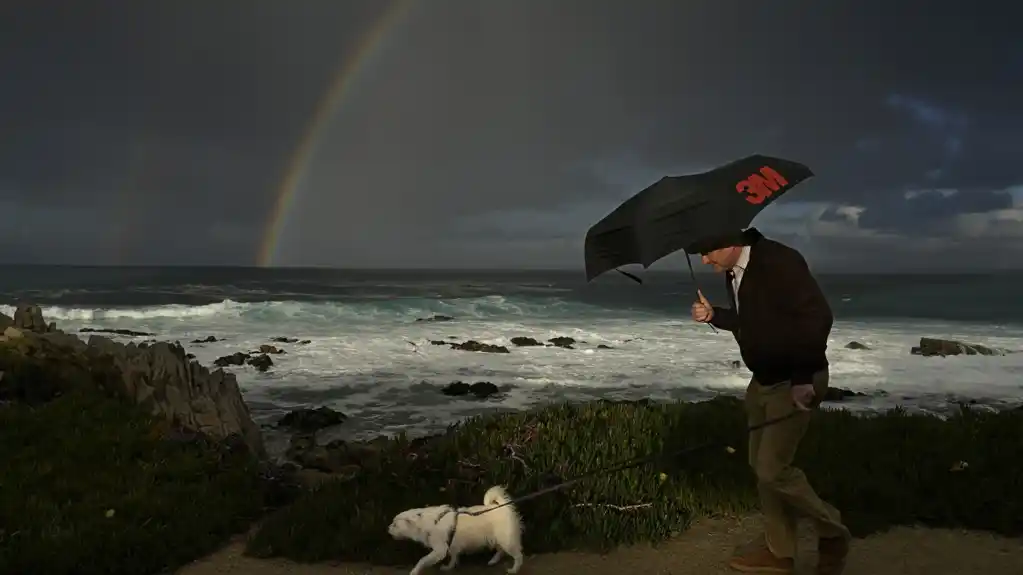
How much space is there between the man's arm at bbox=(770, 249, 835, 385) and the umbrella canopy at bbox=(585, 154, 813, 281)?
0.44m

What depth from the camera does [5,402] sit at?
27.0ft

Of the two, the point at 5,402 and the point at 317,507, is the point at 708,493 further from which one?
the point at 5,402

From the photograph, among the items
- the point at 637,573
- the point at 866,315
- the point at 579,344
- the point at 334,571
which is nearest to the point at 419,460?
the point at 334,571

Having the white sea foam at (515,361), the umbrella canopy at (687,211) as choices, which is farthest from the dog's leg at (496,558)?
the white sea foam at (515,361)

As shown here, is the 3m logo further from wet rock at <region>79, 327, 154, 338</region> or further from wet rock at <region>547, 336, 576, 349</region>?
wet rock at <region>79, 327, 154, 338</region>

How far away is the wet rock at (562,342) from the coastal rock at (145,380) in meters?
17.3

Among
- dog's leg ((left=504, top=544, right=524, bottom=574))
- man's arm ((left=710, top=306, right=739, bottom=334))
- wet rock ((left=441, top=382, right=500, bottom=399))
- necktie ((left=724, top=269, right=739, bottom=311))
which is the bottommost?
wet rock ((left=441, top=382, right=500, bottom=399))

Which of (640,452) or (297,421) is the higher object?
(640,452)

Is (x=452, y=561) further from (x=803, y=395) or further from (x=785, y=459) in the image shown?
(x=803, y=395)

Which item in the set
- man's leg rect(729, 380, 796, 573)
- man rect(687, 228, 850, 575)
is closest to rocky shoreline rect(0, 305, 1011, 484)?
man's leg rect(729, 380, 796, 573)

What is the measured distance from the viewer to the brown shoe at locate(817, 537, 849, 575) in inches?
169

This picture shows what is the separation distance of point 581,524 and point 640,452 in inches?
55.6

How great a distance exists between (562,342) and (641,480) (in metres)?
21.2

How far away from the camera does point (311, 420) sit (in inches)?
500
